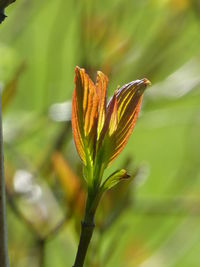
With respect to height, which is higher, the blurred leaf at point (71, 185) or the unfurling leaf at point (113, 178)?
the unfurling leaf at point (113, 178)

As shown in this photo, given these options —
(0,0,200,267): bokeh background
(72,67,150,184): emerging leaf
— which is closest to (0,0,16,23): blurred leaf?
(72,67,150,184): emerging leaf

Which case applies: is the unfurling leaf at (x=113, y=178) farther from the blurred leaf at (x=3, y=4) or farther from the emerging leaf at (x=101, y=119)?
the blurred leaf at (x=3, y=4)

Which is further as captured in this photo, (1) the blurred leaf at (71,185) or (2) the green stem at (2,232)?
(1) the blurred leaf at (71,185)

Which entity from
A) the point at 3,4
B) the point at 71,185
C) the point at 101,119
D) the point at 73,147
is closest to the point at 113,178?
the point at 101,119

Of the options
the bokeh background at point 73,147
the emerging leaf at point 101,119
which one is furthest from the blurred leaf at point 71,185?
the emerging leaf at point 101,119

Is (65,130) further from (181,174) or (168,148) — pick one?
(168,148)

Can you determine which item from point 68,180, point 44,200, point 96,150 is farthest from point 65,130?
point 96,150

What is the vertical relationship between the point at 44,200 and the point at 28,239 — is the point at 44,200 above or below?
above

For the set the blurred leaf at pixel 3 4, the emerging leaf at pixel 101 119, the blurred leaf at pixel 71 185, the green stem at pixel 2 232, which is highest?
the blurred leaf at pixel 3 4
